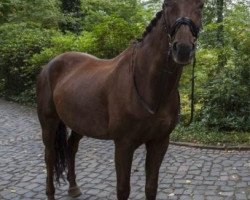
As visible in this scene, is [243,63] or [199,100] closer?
[243,63]

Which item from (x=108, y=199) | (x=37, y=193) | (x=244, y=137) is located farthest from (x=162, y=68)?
(x=244, y=137)

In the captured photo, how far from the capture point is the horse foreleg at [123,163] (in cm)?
343

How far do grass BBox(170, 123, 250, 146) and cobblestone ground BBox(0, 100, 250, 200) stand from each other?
14.9 inches

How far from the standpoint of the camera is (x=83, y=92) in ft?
13.0

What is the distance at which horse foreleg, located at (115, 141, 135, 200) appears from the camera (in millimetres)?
3430

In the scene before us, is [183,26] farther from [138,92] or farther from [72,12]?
[72,12]

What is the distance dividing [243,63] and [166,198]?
13.2 ft

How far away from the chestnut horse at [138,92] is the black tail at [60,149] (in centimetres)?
39

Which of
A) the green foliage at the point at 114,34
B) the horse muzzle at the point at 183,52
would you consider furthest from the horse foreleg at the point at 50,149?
the green foliage at the point at 114,34

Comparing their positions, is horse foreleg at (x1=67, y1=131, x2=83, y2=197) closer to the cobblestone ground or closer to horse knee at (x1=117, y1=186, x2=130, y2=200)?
the cobblestone ground

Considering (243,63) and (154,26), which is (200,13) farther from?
(243,63)

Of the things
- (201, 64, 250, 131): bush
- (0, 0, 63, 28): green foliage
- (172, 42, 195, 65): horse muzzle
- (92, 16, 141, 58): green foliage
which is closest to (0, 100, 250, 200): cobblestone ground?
(201, 64, 250, 131): bush

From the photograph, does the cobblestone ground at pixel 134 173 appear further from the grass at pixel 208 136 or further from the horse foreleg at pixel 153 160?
the horse foreleg at pixel 153 160

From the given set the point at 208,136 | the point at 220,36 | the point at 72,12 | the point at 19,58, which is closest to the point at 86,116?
the point at 208,136
